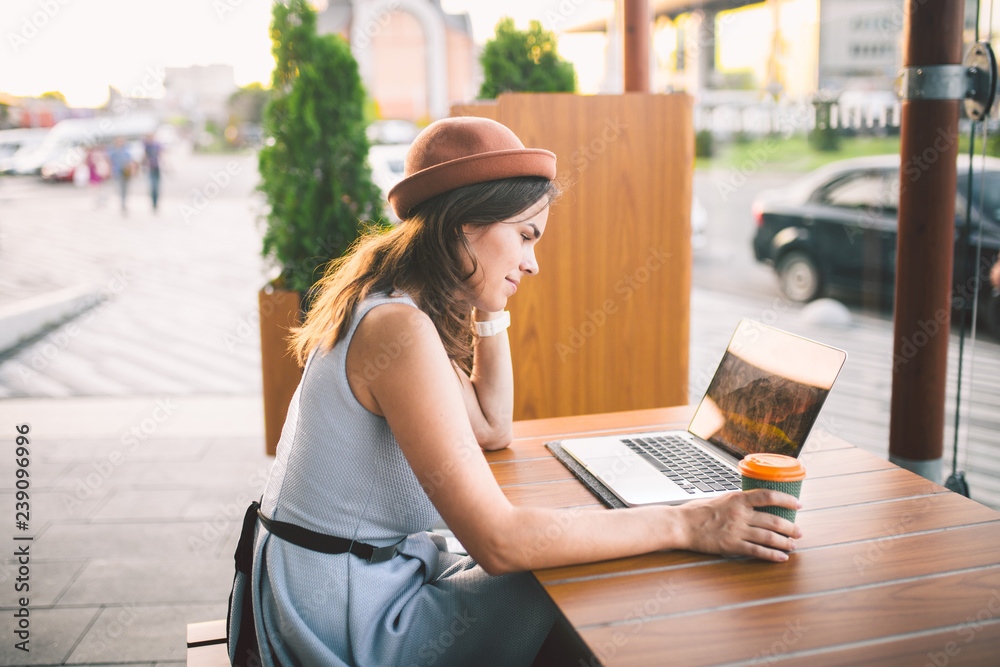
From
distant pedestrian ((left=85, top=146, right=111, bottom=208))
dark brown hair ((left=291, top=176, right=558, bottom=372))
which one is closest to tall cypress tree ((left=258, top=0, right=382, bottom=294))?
dark brown hair ((left=291, top=176, right=558, bottom=372))

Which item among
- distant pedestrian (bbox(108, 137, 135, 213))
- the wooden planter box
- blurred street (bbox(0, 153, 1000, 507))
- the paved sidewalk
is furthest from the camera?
distant pedestrian (bbox(108, 137, 135, 213))

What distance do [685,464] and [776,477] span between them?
0.35m

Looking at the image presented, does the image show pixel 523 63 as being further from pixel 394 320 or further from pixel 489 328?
pixel 394 320

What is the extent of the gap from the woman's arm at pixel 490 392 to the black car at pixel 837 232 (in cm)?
576

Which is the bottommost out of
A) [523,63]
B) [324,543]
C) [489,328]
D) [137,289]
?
[137,289]

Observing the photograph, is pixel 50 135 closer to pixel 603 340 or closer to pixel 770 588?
pixel 603 340

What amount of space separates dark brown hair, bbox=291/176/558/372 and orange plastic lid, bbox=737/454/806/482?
21.6 inches

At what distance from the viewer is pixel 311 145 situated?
152 inches

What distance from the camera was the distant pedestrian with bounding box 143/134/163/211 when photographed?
44.8 feet

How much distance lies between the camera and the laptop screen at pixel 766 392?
4.18 feet

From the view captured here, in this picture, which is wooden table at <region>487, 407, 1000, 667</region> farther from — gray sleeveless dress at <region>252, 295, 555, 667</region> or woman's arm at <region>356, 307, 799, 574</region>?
gray sleeveless dress at <region>252, 295, 555, 667</region>

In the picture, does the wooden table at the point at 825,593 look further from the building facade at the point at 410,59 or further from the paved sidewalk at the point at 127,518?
the building facade at the point at 410,59

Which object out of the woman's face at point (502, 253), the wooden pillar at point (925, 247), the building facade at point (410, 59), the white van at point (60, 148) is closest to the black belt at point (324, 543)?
the woman's face at point (502, 253)

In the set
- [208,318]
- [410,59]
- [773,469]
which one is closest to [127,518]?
[773,469]
